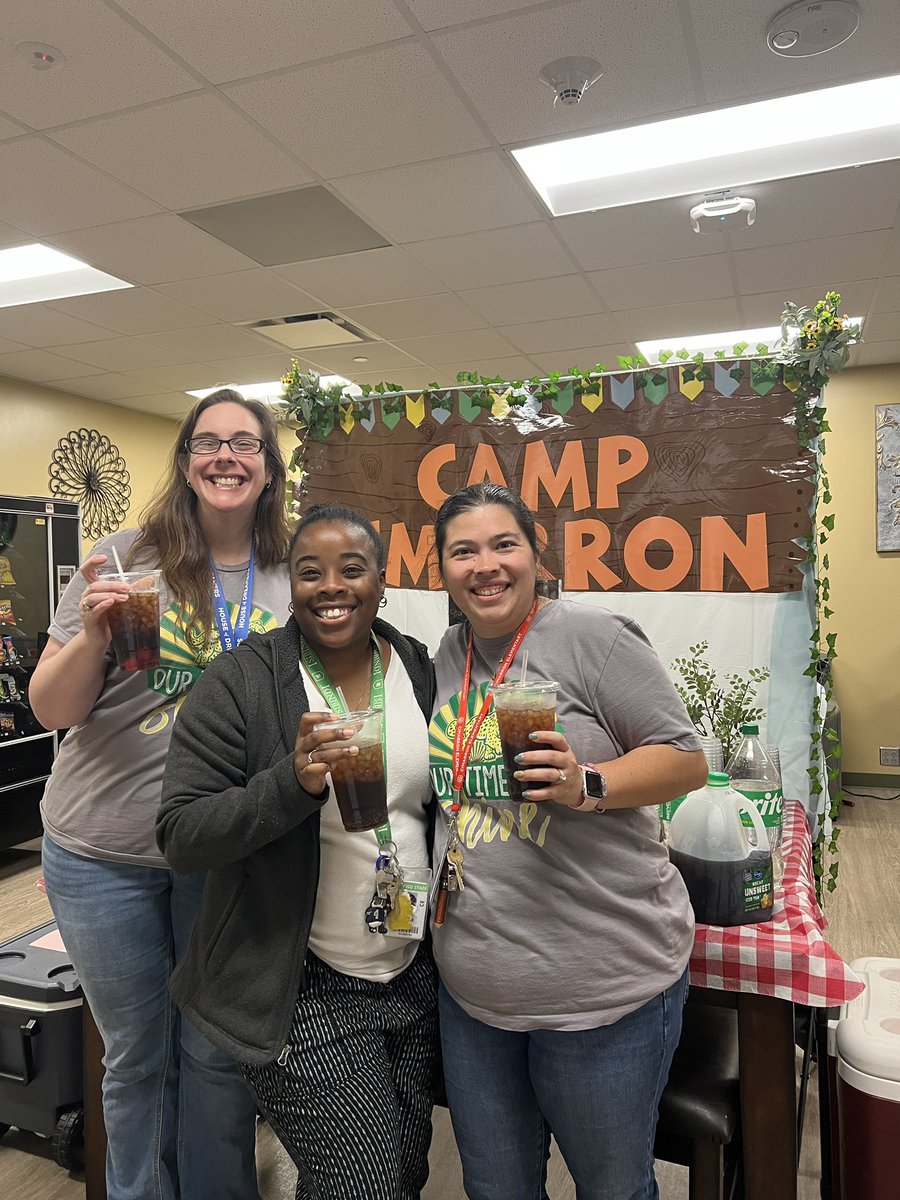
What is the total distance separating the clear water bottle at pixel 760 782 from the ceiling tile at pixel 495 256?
2.76 meters

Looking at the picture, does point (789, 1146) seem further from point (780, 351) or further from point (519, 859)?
point (780, 351)

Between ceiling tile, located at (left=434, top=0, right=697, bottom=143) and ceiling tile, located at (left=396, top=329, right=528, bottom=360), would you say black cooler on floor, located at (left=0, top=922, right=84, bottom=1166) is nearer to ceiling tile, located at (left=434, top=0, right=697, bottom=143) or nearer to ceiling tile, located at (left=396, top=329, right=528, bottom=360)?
ceiling tile, located at (left=434, top=0, right=697, bottom=143)

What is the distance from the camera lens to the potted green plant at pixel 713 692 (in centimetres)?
230

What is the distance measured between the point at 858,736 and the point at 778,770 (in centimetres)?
478

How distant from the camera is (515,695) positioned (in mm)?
1262

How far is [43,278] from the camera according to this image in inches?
193

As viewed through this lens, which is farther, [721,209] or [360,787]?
[721,209]

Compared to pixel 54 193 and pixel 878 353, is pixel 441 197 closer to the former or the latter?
pixel 54 193

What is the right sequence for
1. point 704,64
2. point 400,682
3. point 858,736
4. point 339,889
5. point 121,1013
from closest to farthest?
point 339,889 → point 400,682 → point 121,1013 → point 704,64 → point 858,736

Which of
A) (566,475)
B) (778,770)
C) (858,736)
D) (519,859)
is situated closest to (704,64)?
(566,475)

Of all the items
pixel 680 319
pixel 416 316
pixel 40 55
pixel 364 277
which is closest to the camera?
pixel 40 55

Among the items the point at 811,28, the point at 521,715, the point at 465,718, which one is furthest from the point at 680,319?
the point at 521,715

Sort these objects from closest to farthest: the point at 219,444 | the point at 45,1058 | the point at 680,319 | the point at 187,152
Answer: the point at 219,444, the point at 45,1058, the point at 187,152, the point at 680,319

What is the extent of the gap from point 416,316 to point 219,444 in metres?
3.83
